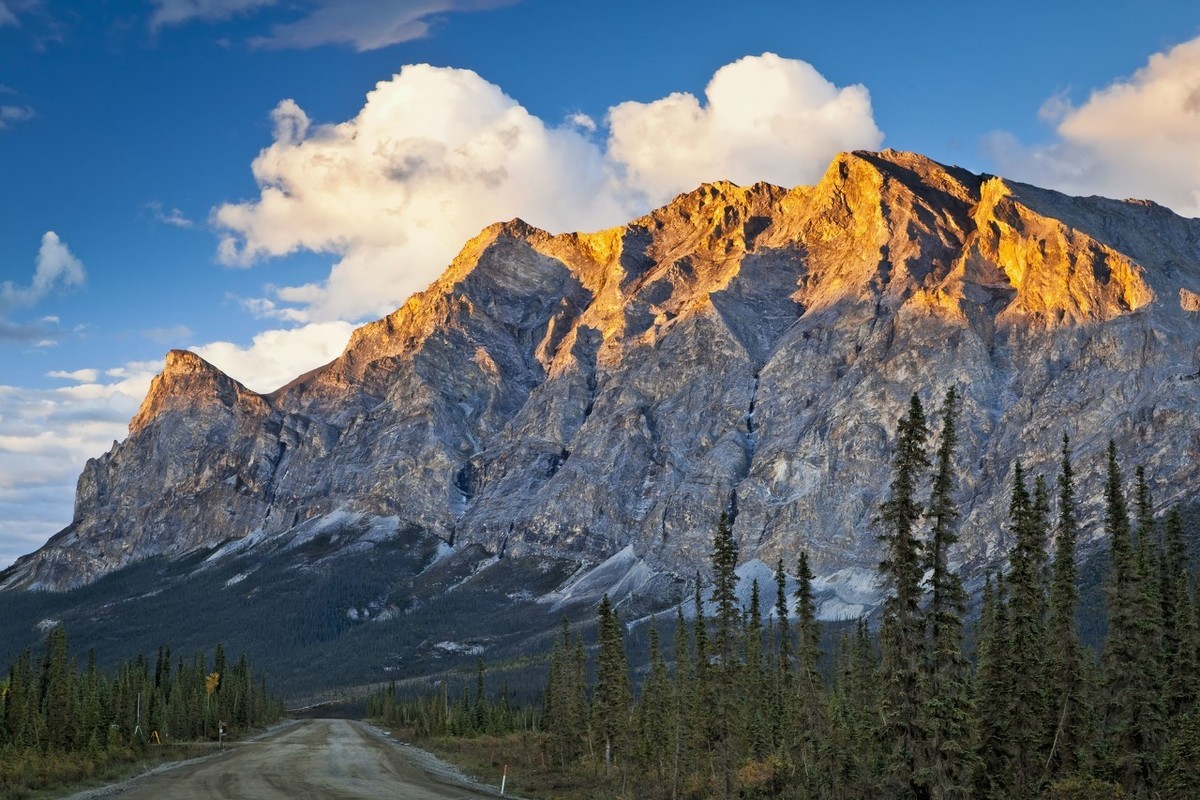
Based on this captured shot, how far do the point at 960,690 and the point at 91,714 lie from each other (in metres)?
87.7

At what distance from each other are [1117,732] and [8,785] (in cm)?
5043

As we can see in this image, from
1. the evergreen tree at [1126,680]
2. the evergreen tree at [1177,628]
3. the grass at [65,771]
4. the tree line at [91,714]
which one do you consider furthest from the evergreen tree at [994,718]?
the tree line at [91,714]

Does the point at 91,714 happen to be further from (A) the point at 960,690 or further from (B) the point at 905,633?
(A) the point at 960,690

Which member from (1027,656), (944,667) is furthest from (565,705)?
(944,667)

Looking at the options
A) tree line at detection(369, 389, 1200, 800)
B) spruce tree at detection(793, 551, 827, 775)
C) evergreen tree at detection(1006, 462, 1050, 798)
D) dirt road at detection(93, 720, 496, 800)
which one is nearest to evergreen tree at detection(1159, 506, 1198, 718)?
tree line at detection(369, 389, 1200, 800)

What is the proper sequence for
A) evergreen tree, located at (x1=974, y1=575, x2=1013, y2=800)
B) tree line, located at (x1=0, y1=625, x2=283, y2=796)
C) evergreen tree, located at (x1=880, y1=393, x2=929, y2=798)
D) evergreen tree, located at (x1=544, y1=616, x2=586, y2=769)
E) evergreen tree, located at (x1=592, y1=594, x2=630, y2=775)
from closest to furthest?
1. evergreen tree, located at (x1=880, y1=393, x2=929, y2=798)
2. evergreen tree, located at (x1=974, y1=575, x2=1013, y2=800)
3. tree line, located at (x1=0, y1=625, x2=283, y2=796)
4. evergreen tree, located at (x1=592, y1=594, x2=630, y2=775)
5. evergreen tree, located at (x1=544, y1=616, x2=586, y2=769)

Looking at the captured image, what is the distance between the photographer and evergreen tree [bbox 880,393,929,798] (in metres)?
42.7

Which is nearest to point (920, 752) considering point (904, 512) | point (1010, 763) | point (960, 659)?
point (960, 659)

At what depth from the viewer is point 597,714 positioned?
9612cm

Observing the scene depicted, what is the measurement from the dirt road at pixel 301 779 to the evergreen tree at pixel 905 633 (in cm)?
1899

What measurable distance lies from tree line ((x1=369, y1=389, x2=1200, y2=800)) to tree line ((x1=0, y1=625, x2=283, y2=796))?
99.3 feet

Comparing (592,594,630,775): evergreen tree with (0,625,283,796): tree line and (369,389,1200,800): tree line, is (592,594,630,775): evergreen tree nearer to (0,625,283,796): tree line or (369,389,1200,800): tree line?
(369,389,1200,800): tree line

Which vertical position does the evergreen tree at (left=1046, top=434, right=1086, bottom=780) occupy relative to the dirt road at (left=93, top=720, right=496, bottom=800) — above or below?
above

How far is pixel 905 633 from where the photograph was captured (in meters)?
42.9
